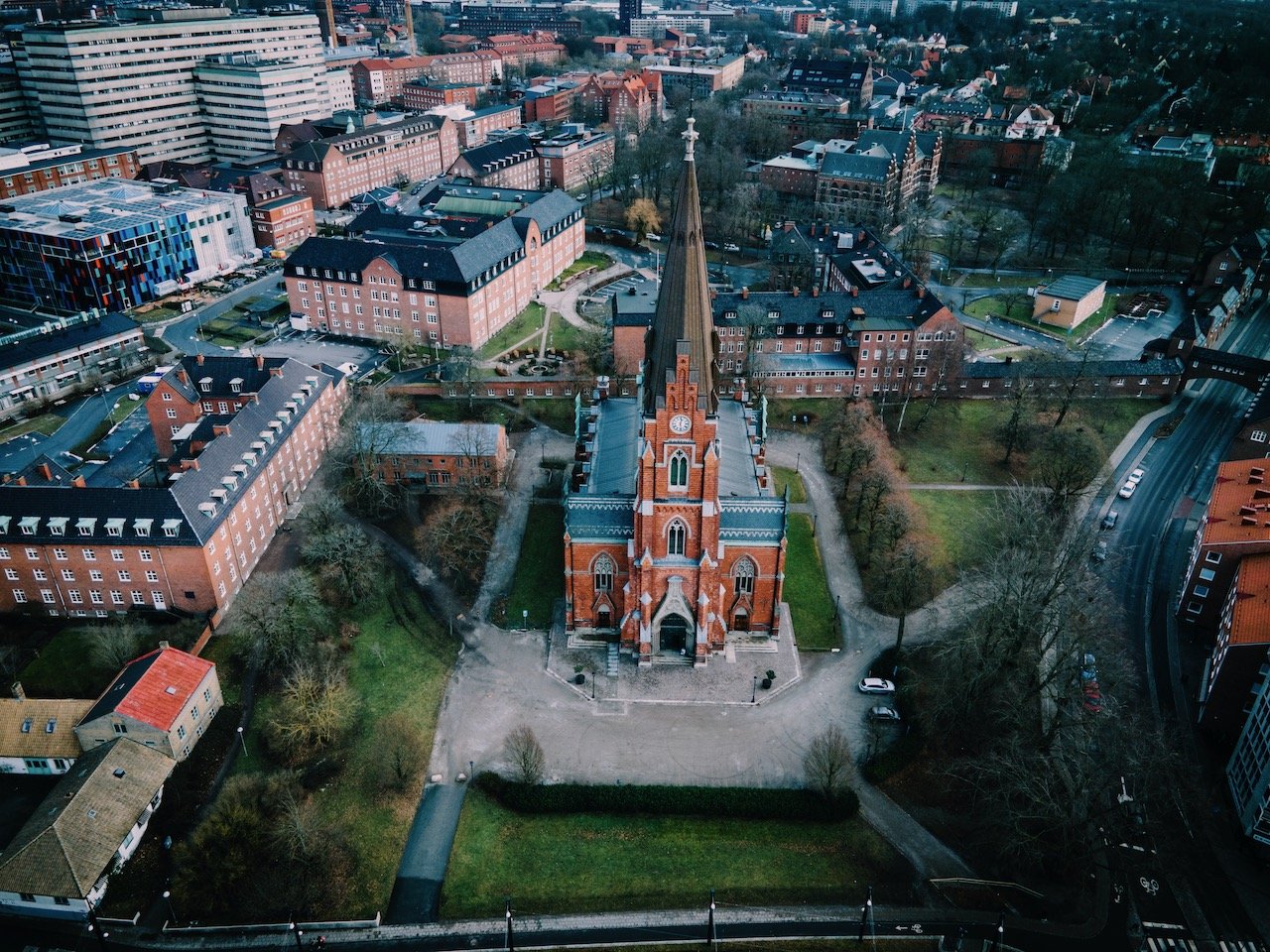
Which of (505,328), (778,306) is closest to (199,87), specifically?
(505,328)

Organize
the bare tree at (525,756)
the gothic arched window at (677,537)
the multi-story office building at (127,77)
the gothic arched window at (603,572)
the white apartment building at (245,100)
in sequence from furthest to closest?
1. the white apartment building at (245,100)
2. the multi-story office building at (127,77)
3. the gothic arched window at (603,572)
4. the gothic arched window at (677,537)
5. the bare tree at (525,756)

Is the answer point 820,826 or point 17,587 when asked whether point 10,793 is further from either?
point 820,826

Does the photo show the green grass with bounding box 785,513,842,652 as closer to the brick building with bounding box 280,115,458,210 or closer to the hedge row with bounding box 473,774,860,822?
the hedge row with bounding box 473,774,860,822

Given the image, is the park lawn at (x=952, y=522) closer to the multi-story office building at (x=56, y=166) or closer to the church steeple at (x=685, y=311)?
the church steeple at (x=685, y=311)

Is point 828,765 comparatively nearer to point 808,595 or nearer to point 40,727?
point 808,595

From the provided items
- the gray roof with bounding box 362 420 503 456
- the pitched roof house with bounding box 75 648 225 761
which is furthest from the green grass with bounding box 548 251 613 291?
the pitched roof house with bounding box 75 648 225 761

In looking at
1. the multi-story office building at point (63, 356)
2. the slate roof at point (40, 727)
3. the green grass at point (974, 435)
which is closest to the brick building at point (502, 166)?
the multi-story office building at point (63, 356)

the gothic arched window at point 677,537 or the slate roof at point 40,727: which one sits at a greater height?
the gothic arched window at point 677,537

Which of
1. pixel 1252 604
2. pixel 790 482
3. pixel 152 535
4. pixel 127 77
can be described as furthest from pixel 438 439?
pixel 127 77
